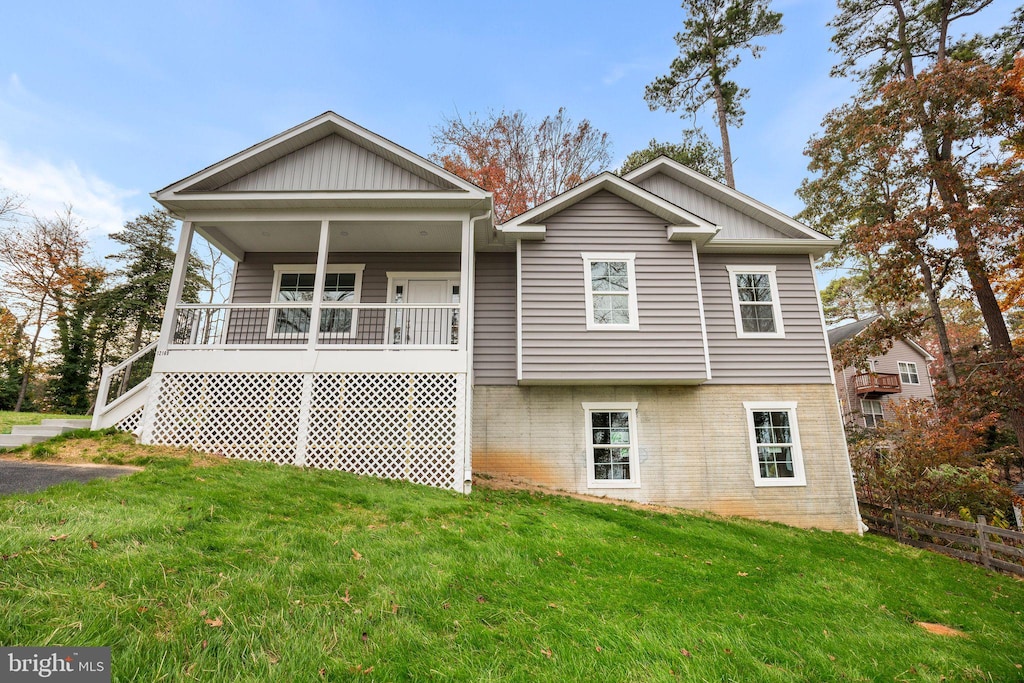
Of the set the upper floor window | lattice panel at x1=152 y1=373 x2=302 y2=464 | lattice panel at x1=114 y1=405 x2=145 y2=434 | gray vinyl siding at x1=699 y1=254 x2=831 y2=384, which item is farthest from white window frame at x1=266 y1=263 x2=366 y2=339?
gray vinyl siding at x1=699 y1=254 x2=831 y2=384

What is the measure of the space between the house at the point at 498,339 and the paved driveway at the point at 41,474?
153 cm

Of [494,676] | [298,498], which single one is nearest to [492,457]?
[298,498]

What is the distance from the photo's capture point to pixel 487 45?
2091cm

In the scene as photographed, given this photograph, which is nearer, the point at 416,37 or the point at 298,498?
the point at 298,498

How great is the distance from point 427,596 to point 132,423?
24.6 feet

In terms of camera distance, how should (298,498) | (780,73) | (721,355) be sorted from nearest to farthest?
(298,498)
(721,355)
(780,73)

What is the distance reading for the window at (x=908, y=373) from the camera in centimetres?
2392

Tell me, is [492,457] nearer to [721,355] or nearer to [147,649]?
[721,355]

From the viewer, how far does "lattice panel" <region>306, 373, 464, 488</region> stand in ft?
25.3

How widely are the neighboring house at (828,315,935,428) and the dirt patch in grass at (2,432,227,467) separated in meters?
25.9

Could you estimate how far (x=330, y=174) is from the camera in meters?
8.77

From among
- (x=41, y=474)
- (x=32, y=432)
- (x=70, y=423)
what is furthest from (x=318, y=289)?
(x=32, y=432)

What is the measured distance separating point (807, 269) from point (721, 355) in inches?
116

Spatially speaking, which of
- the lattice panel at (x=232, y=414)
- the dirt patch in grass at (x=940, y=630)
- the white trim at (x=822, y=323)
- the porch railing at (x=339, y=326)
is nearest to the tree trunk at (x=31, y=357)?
the porch railing at (x=339, y=326)
